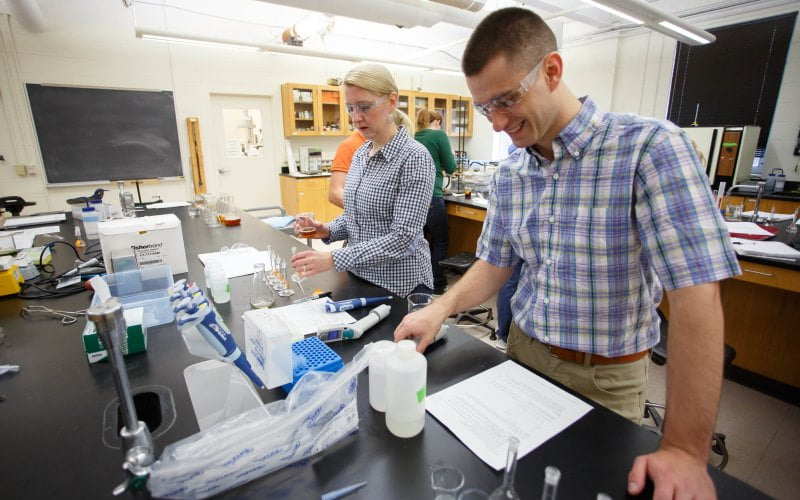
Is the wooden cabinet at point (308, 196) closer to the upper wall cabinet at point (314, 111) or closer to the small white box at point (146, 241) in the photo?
the upper wall cabinet at point (314, 111)

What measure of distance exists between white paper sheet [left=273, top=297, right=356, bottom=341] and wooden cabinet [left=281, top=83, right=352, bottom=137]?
530cm

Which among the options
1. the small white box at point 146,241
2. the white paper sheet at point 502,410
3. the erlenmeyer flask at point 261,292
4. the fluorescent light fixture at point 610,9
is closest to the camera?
the white paper sheet at point 502,410

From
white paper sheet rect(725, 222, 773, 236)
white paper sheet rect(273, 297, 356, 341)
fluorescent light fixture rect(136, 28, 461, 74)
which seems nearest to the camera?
white paper sheet rect(273, 297, 356, 341)

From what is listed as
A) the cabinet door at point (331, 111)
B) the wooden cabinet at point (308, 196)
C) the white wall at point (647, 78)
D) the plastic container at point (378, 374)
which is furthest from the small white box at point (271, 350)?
the white wall at point (647, 78)

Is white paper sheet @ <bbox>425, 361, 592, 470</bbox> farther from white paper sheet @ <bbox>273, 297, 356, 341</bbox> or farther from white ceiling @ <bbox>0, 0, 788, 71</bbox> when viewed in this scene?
white ceiling @ <bbox>0, 0, 788, 71</bbox>

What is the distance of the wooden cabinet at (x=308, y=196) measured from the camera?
231 inches

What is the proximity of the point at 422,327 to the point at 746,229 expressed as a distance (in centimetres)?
277

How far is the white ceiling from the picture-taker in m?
4.22

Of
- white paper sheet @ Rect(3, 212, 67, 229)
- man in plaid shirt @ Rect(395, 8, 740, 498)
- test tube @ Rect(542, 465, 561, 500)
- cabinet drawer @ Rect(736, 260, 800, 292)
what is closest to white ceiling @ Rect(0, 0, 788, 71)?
white paper sheet @ Rect(3, 212, 67, 229)

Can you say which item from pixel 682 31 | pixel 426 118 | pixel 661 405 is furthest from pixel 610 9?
pixel 661 405

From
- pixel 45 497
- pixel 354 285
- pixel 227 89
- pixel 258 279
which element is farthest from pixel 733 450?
pixel 227 89

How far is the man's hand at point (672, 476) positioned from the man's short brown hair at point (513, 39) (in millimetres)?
794

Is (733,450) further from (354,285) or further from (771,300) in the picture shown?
(354,285)

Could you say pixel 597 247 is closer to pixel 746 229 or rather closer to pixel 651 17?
pixel 746 229
